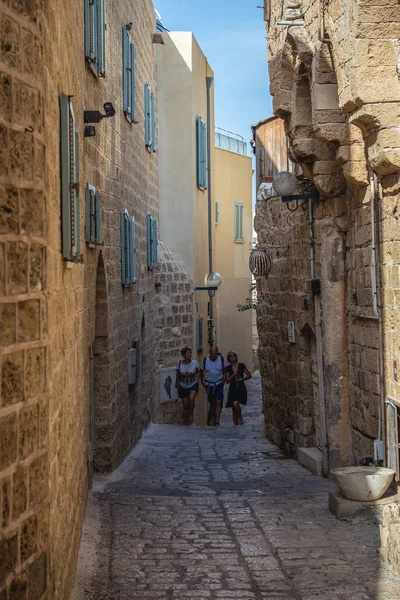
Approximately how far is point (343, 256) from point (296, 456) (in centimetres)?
340

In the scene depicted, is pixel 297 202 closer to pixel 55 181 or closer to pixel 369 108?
pixel 369 108

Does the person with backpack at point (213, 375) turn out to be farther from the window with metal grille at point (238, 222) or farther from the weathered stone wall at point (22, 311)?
the weathered stone wall at point (22, 311)

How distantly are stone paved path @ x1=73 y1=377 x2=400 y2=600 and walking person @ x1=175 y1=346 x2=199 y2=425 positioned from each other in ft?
17.2

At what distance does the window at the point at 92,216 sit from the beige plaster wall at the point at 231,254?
53.6ft

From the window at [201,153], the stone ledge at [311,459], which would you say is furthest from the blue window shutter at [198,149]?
the stone ledge at [311,459]

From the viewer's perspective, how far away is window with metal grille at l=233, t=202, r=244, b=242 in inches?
1100

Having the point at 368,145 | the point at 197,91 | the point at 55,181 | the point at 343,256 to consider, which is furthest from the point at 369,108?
the point at 197,91

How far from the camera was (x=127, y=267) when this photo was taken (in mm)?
11953

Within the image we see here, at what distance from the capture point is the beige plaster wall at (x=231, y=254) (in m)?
26.4

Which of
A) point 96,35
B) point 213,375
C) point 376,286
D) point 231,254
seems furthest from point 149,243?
point 231,254

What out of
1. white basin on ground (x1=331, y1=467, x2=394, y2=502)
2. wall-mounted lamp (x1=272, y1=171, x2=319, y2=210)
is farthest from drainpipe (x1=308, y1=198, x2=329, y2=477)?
white basin on ground (x1=331, y1=467, x2=394, y2=502)

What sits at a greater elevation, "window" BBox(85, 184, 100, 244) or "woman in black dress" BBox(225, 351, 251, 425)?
"window" BBox(85, 184, 100, 244)

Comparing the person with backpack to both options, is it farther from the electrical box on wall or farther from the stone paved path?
the stone paved path

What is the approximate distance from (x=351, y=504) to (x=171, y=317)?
10.9 meters
